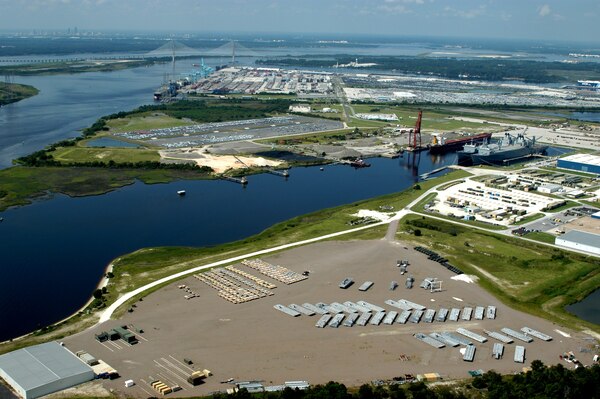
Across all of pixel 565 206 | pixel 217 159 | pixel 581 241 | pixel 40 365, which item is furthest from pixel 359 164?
pixel 40 365

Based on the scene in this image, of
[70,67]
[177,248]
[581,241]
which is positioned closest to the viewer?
[177,248]

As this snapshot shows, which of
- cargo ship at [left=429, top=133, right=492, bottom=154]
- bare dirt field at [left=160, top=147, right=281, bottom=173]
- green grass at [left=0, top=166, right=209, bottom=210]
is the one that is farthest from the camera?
cargo ship at [left=429, top=133, right=492, bottom=154]

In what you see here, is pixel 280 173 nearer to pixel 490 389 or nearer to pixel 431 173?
pixel 431 173

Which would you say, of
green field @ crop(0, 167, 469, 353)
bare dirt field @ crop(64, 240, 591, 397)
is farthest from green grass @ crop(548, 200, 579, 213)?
bare dirt field @ crop(64, 240, 591, 397)

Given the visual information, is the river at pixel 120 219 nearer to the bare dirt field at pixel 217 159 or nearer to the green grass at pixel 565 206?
the bare dirt field at pixel 217 159

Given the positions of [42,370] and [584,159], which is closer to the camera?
[42,370]

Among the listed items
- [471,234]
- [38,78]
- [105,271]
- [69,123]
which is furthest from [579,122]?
[38,78]

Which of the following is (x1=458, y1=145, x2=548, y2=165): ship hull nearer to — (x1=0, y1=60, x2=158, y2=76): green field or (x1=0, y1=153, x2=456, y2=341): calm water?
(x1=0, y1=153, x2=456, y2=341): calm water
